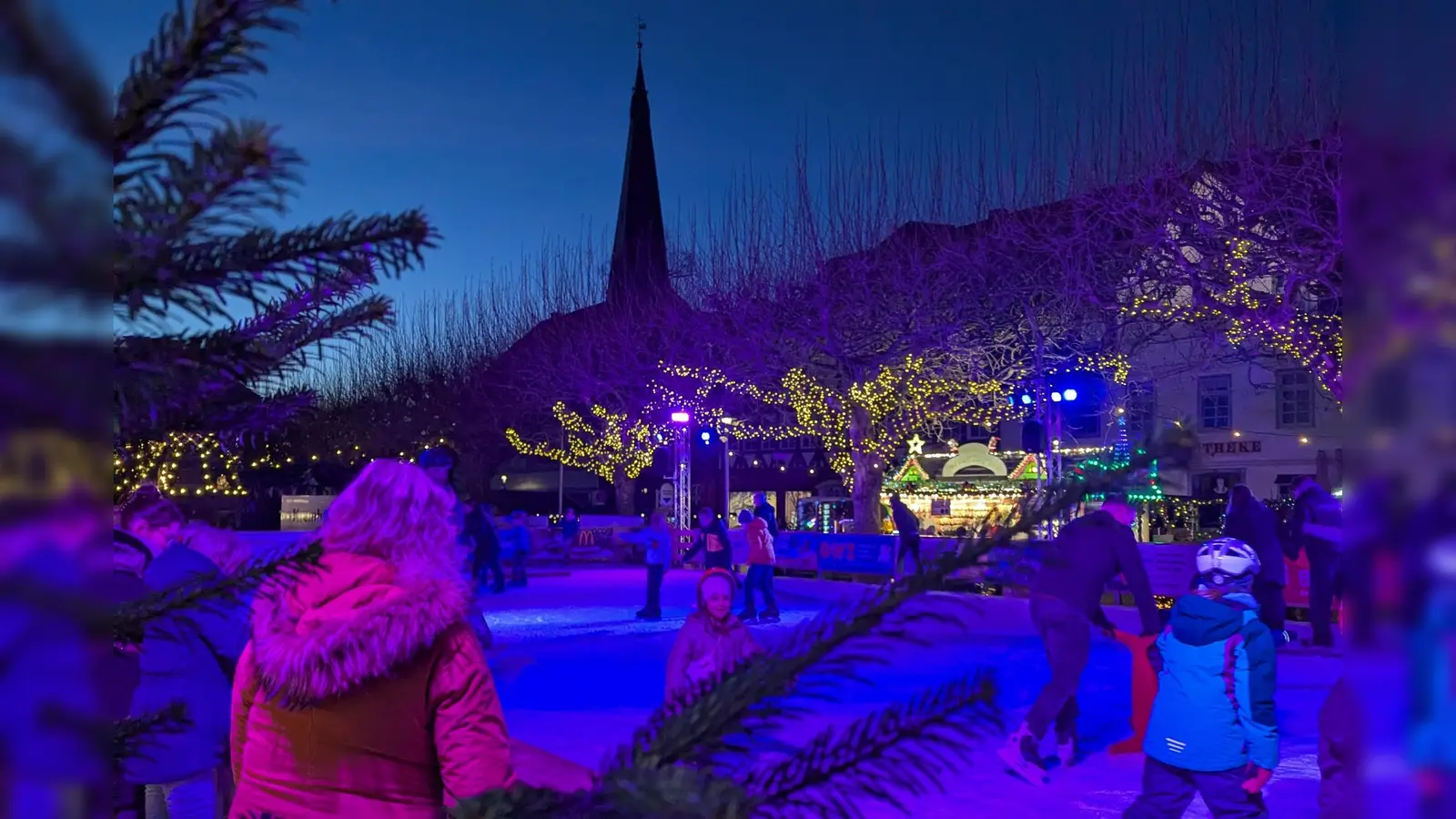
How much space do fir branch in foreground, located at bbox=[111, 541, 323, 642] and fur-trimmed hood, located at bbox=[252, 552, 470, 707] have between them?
2.10ft

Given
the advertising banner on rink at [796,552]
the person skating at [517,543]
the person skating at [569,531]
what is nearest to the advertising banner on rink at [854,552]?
the advertising banner on rink at [796,552]

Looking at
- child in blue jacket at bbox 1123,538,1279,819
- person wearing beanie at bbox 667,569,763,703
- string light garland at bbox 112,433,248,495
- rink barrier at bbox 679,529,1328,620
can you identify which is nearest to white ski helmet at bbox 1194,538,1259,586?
child in blue jacket at bbox 1123,538,1279,819

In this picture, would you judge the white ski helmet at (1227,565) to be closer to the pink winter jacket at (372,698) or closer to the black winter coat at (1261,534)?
the pink winter jacket at (372,698)

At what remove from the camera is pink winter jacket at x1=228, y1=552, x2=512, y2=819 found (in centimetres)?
194

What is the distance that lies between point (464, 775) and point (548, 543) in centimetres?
2833

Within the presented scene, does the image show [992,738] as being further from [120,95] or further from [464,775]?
[464,775]

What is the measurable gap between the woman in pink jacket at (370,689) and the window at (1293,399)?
33158mm

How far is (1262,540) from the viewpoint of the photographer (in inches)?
436

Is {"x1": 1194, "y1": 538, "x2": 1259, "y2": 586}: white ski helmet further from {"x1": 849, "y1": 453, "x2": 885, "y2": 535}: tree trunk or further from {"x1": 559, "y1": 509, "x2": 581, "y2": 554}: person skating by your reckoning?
{"x1": 559, "y1": 509, "x2": 581, "y2": 554}: person skating

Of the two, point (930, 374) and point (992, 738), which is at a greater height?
point (930, 374)

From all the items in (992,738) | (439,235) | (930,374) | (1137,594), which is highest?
(930,374)

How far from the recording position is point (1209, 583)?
14.5 ft

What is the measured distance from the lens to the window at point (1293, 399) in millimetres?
31719
